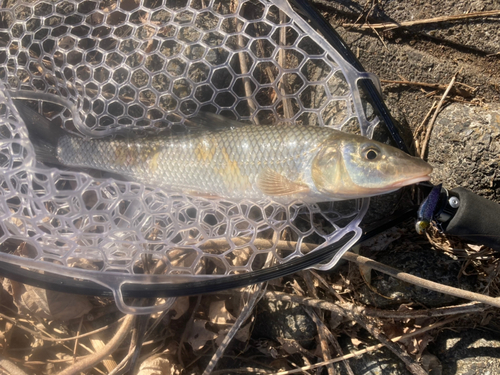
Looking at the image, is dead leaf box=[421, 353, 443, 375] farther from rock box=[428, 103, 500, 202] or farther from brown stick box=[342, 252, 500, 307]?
rock box=[428, 103, 500, 202]

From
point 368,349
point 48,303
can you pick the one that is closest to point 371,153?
point 368,349

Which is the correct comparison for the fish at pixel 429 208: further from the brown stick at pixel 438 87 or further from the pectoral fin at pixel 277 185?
the brown stick at pixel 438 87

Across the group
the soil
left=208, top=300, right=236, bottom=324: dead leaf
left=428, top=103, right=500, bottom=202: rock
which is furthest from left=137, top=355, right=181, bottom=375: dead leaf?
the soil

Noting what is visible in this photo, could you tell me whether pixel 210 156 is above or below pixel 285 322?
above

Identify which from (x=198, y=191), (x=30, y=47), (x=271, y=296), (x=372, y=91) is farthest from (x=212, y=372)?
(x=30, y=47)

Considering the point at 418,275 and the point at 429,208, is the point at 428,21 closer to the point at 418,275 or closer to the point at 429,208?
the point at 429,208

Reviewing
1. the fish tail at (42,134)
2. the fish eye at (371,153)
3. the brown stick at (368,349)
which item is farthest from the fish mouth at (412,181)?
the fish tail at (42,134)
